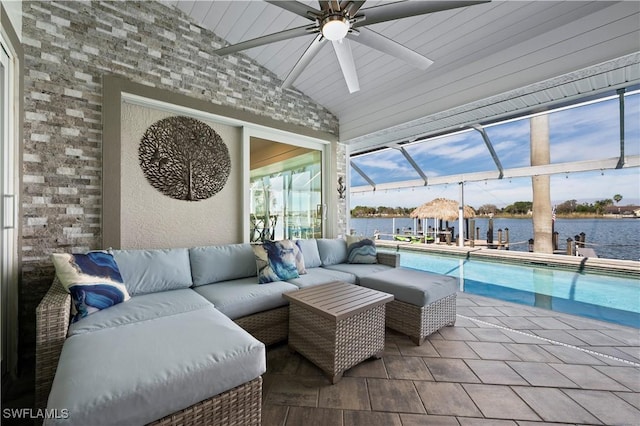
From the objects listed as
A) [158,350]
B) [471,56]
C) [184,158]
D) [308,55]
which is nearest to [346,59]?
[308,55]

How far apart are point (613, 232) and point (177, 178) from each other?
371 inches

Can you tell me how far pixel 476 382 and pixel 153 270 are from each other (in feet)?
9.46

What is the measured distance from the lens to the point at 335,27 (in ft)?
6.02

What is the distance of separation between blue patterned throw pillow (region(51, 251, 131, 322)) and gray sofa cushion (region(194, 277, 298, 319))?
0.66 metres

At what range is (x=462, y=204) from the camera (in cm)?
681

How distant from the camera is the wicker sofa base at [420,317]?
2471 millimetres

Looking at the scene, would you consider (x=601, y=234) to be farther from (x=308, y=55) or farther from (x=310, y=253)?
(x=308, y=55)

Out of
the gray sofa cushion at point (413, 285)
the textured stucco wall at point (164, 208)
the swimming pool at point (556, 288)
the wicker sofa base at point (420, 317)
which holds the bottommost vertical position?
the swimming pool at point (556, 288)

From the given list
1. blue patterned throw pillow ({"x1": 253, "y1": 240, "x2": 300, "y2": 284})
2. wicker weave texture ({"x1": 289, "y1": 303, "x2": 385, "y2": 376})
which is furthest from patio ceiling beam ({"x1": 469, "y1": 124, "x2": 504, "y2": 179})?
wicker weave texture ({"x1": 289, "y1": 303, "x2": 385, "y2": 376})

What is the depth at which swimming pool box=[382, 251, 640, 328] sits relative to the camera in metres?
3.53

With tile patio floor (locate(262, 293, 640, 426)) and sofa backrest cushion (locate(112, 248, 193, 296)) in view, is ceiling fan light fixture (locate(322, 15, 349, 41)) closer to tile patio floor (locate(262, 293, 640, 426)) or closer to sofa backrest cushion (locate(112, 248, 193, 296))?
sofa backrest cushion (locate(112, 248, 193, 296))

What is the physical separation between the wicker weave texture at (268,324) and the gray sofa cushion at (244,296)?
1.8 inches

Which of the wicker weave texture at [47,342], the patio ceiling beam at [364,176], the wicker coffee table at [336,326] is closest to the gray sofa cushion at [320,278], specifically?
the wicker coffee table at [336,326]

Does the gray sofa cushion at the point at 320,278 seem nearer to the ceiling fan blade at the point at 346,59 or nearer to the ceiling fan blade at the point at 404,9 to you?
the ceiling fan blade at the point at 346,59
